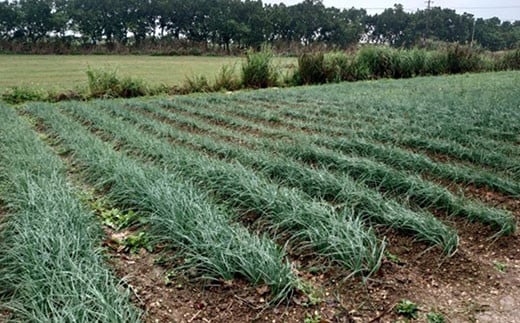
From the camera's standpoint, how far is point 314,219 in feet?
7.32

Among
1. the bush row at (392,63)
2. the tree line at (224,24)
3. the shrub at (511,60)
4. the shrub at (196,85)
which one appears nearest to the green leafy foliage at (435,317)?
the shrub at (196,85)

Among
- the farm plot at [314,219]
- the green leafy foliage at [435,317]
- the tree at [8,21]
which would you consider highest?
the tree at [8,21]

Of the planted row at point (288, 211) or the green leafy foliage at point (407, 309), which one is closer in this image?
the green leafy foliage at point (407, 309)

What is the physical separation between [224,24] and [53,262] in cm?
3539

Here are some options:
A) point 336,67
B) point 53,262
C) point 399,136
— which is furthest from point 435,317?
point 336,67

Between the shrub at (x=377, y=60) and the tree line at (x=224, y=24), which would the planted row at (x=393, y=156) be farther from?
the tree line at (x=224, y=24)

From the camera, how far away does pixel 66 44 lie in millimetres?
26094

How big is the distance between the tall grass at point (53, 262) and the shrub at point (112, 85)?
6.35 m

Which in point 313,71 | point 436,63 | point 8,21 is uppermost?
point 8,21

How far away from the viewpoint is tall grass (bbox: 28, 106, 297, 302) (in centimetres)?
181

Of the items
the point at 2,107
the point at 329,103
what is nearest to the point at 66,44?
the point at 2,107

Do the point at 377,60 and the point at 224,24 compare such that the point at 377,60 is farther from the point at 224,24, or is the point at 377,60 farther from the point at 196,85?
the point at 224,24

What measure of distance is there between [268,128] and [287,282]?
3.41 metres

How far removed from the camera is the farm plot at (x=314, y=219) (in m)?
1.75
